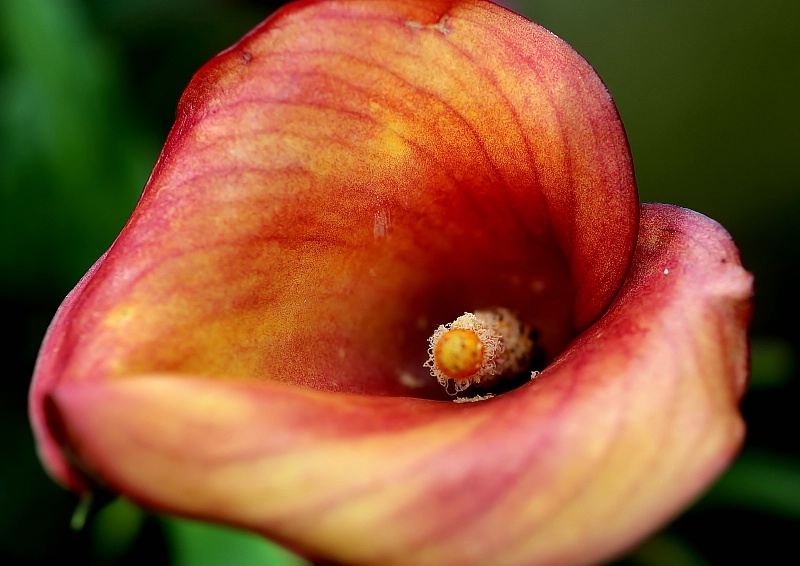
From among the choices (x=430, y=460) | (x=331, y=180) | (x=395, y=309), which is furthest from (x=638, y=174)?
(x=430, y=460)

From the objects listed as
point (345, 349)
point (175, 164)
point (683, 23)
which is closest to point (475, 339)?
point (345, 349)

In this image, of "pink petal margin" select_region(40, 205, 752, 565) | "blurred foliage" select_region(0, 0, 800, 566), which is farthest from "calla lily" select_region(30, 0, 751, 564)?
"blurred foliage" select_region(0, 0, 800, 566)

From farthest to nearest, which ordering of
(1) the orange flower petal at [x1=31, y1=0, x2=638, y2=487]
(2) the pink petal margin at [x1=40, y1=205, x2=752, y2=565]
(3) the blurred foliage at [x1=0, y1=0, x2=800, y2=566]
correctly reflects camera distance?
(3) the blurred foliage at [x1=0, y1=0, x2=800, y2=566] < (1) the orange flower petal at [x1=31, y1=0, x2=638, y2=487] < (2) the pink petal margin at [x1=40, y1=205, x2=752, y2=565]

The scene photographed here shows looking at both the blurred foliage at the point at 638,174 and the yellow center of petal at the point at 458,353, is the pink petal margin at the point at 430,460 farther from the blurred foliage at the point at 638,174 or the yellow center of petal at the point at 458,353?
A: the blurred foliage at the point at 638,174

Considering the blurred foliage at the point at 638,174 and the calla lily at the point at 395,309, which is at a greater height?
the calla lily at the point at 395,309

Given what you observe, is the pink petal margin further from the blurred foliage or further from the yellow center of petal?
the blurred foliage

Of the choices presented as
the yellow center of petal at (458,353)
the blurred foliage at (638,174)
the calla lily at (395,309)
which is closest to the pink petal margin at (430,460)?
the calla lily at (395,309)
